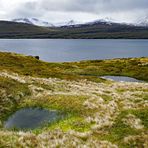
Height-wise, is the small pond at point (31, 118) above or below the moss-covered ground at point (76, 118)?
below

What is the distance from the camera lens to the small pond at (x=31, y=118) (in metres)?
27.0

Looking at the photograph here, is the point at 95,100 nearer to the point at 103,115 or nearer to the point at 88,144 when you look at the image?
the point at 103,115

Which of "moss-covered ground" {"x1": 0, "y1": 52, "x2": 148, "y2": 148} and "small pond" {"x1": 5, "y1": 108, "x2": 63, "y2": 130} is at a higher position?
"moss-covered ground" {"x1": 0, "y1": 52, "x2": 148, "y2": 148}

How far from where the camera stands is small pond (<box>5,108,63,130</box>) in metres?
27.0

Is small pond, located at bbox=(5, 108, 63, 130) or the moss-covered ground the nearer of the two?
the moss-covered ground

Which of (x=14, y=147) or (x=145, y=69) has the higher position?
(x=14, y=147)

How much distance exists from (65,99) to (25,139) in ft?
47.2

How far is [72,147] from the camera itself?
→ 60.5ft

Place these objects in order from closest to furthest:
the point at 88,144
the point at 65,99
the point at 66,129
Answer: the point at 88,144
the point at 66,129
the point at 65,99

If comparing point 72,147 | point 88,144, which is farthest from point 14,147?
point 88,144

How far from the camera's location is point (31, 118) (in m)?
28.9

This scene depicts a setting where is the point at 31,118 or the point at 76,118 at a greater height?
the point at 76,118

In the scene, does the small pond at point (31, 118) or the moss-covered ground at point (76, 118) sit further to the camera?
the small pond at point (31, 118)

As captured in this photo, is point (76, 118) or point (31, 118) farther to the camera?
point (31, 118)
